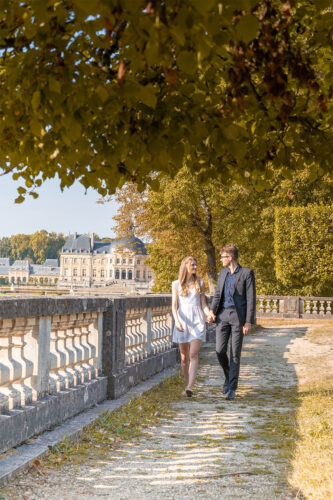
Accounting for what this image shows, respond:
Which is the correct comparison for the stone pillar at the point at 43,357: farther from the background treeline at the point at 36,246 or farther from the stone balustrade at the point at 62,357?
the background treeline at the point at 36,246

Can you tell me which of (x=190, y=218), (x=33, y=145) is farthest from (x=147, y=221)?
(x=33, y=145)

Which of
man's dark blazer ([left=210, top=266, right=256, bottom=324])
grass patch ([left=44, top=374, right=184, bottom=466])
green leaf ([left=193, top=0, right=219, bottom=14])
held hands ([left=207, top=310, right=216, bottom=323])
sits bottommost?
grass patch ([left=44, top=374, right=184, bottom=466])

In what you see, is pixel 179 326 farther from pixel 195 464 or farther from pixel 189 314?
pixel 195 464

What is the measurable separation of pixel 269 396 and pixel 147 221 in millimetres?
20246

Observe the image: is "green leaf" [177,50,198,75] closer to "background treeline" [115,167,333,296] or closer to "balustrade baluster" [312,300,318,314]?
"background treeline" [115,167,333,296]

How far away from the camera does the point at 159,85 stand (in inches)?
172

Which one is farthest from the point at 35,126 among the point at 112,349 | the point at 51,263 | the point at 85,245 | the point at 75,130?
the point at 51,263

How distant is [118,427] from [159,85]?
11.3 ft

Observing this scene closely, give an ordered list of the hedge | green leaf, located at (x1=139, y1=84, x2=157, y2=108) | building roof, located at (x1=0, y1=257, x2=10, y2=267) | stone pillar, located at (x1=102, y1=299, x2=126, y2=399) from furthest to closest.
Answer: building roof, located at (x1=0, y1=257, x2=10, y2=267), the hedge, stone pillar, located at (x1=102, y1=299, x2=126, y2=399), green leaf, located at (x1=139, y1=84, x2=157, y2=108)

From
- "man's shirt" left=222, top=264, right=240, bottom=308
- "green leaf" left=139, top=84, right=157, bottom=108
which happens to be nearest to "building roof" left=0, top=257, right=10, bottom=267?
"man's shirt" left=222, top=264, right=240, bottom=308

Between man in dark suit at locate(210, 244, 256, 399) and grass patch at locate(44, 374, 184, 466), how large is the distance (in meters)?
0.83

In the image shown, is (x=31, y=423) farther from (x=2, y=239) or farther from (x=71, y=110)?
(x=2, y=239)

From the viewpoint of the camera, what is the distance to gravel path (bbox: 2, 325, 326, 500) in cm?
412

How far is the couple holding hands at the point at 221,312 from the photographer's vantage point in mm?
7656
